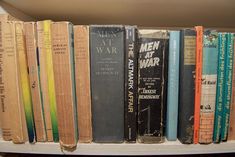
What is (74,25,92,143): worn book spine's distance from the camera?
0.48 m

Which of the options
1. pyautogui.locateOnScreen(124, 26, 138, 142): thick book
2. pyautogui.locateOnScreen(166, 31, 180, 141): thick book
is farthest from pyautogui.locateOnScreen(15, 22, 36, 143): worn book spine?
pyautogui.locateOnScreen(166, 31, 180, 141): thick book

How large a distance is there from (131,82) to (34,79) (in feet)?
0.85

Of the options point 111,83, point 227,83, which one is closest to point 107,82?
point 111,83

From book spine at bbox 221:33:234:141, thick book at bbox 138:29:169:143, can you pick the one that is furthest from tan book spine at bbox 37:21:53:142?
book spine at bbox 221:33:234:141

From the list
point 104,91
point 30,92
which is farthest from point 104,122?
point 30,92

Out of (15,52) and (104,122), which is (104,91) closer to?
(104,122)

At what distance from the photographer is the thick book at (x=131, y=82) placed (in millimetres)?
474

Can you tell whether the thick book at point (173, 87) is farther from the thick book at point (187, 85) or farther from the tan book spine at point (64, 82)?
the tan book spine at point (64, 82)

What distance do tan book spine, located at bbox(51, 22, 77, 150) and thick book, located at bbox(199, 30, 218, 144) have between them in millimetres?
347

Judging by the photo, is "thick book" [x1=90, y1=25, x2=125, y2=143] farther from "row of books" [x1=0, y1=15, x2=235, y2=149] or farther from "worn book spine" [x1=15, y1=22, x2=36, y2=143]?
"worn book spine" [x1=15, y1=22, x2=36, y2=143]

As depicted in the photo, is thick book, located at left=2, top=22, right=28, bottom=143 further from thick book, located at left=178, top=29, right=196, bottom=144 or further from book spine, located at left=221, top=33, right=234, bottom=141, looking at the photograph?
book spine, located at left=221, top=33, right=234, bottom=141

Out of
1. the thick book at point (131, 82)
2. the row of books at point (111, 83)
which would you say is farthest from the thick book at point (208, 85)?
the thick book at point (131, 82)

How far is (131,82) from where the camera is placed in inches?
19.1

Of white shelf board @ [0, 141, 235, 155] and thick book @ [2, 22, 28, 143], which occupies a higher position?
thick book @ [2, 22, 28, 143]
